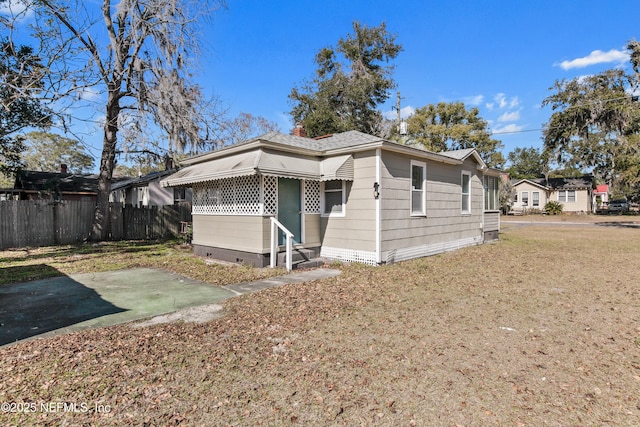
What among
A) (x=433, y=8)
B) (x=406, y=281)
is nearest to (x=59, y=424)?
(x=406, y=281)

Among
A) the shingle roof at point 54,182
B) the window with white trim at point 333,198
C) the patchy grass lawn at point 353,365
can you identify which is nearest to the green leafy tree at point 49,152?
the shingle roof at point 54,182

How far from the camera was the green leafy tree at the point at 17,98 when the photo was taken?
27.3 feet

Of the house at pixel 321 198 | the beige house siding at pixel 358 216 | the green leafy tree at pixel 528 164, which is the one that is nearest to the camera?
the house at pixel 321 198

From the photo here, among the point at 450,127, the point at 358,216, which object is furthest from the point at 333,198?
the point at 450,127

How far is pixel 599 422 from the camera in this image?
2527mm

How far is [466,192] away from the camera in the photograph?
12859 millimetres

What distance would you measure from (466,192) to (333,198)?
19.8 feet

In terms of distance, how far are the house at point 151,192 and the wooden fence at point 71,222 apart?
3.13 m

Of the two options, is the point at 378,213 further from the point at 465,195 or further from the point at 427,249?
the point at 465,195

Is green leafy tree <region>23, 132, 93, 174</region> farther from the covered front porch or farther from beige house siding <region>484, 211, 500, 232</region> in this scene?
beige house siding <region>484, 211, 500, 232</region>

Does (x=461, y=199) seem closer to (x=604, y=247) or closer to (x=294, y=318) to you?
(x=604, y=247)

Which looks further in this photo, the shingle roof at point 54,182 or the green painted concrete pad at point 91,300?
the shingle roof at point 54,182

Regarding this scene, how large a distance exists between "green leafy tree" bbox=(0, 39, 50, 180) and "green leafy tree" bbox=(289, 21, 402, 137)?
16156mm

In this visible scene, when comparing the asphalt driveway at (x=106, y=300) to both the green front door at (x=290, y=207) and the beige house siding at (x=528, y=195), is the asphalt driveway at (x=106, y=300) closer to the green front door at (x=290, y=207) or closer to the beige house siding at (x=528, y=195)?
the green front door at (x=290, y=207)
